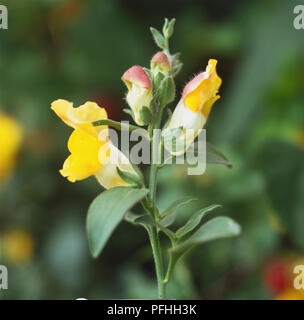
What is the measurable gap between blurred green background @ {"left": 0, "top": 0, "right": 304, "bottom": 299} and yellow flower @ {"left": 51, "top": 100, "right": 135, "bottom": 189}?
0.34 meters

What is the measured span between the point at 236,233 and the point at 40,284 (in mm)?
628

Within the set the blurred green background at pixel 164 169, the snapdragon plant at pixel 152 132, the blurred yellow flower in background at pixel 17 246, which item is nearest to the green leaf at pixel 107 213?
the snapdragon plant at pixel 152 132

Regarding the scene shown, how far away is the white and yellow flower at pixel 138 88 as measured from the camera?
0.29 metres

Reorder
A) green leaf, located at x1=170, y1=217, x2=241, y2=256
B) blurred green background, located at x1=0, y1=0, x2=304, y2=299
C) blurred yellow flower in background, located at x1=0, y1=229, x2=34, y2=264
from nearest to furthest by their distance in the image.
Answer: green leaf, located at x1=170, y1=217, x2=241, y2=256, blurred green background, located at x1=0, y1=0, x2=304, y2=299, blurred yellow flower in background, located at x1=0, y1=229, x2=34, y2=264

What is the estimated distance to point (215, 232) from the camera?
25cm

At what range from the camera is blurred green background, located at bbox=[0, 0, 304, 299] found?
2.31ft

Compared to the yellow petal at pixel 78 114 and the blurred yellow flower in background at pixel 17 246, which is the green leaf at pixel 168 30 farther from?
the blurred yellow flower in background at pixel 17 246

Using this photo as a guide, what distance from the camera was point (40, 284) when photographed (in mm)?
812

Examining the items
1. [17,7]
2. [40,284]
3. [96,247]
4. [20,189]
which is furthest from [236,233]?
[17,7]

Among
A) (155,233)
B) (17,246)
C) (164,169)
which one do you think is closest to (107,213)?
(155,233)

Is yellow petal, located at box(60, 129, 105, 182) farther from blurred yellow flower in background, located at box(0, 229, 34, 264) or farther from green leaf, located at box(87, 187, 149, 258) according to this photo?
blurred yellow flower in background, located at box(0, 229, 34, 264)

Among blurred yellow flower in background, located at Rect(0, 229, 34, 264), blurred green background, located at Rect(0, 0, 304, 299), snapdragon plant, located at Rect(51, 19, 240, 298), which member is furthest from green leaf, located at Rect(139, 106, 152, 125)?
blurred yellow flower in background, located at Rect(0, 229, 34, 264)

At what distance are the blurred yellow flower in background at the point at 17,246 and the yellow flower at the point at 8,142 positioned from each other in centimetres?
10
